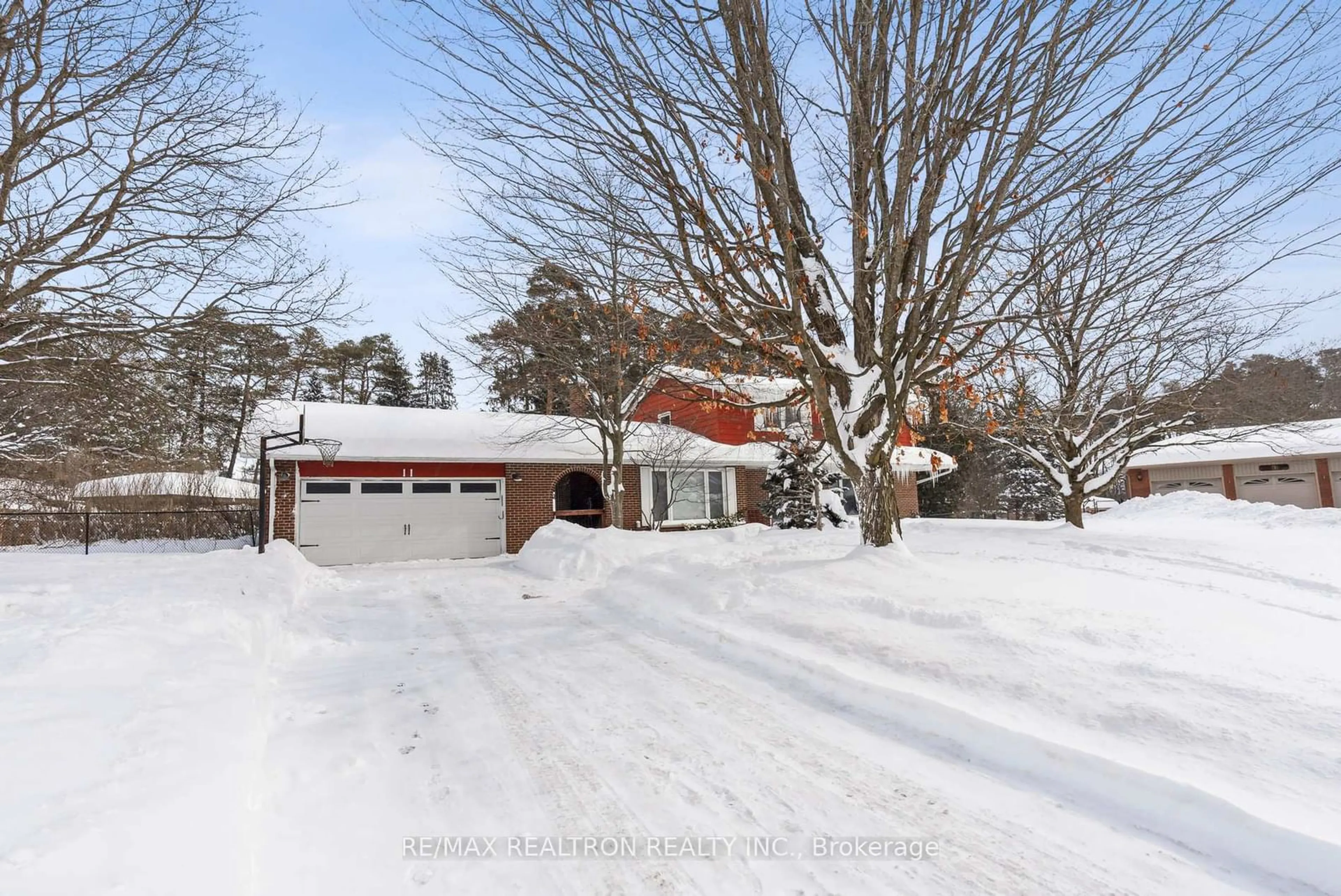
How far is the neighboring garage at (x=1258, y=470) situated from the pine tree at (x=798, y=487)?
14.8 meters

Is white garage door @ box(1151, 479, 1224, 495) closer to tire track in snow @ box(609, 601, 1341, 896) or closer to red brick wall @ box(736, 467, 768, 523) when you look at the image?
red brick wall @ box(736, 467, 768, 523)

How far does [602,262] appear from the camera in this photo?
351 inches

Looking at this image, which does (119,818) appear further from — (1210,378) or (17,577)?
(1210,378)

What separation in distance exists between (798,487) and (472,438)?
9.09 metres

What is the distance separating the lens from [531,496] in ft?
58.3

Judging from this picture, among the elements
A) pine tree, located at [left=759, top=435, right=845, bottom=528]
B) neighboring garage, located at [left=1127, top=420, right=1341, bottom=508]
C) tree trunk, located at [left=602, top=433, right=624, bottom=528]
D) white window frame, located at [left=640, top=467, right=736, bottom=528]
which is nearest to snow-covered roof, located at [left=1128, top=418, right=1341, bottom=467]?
neighboring garage, located at [left=1127, top=420, right=1341, bottom=508]

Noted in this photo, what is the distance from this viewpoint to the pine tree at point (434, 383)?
40000 millimetres

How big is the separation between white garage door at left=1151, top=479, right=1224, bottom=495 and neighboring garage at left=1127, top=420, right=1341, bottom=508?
0.08 ft

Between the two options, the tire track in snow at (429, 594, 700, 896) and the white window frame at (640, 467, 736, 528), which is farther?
the white window frame at (640, 467, 736, 528)

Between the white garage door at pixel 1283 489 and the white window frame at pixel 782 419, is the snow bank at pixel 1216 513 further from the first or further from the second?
the white garage door at pixel 1283 489

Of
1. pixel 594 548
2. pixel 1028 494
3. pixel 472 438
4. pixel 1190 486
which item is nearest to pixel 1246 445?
pixel 1190 486

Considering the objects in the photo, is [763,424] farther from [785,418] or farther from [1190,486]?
[1190,486]

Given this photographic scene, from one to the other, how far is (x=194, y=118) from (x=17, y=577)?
249 inches

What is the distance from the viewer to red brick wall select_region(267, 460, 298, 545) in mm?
14891
